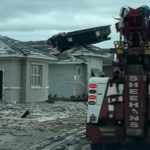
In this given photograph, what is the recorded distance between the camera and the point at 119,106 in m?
10.5

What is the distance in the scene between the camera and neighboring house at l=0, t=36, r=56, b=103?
34156 millimetres

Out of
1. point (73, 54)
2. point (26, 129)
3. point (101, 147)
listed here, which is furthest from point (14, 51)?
point (101, 147)

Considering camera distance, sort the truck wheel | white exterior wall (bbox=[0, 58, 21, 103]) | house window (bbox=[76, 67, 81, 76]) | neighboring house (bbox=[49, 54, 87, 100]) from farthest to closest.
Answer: house window (bbox=[76, 67, 81, 76])
neighboring house (bbox=[49, 54, 87, 100])
white exterior wall (bbox=[0, 58, 21, 103])
the truck wheel

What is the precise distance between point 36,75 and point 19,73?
7.08 feet

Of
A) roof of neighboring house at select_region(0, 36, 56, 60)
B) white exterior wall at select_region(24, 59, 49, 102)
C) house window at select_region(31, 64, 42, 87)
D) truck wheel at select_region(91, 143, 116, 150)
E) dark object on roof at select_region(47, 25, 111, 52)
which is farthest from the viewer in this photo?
house window at select_region(31, 64, 42, 87)

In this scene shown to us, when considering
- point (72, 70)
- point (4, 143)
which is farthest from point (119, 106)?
point (72, 70)

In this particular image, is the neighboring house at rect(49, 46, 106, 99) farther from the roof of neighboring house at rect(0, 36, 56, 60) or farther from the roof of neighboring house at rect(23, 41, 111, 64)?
the roof of neighboring house at rect(0, 36, 56, 60)

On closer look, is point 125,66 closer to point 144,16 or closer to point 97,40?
point 144,16

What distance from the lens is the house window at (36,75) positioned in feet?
119

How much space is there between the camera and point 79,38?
1341 centimetres

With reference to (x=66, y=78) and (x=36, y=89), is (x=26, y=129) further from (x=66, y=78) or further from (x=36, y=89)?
(x=66, y=78)

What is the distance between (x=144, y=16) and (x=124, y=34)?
622mm

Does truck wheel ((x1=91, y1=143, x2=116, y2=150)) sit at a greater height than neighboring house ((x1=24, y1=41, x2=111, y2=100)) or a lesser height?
lesser

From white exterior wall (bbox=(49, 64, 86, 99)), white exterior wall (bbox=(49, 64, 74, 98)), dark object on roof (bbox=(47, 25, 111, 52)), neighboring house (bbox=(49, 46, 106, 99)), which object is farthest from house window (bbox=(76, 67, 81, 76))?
dark object on roof (bbox=(47, 25, 111, 52))
